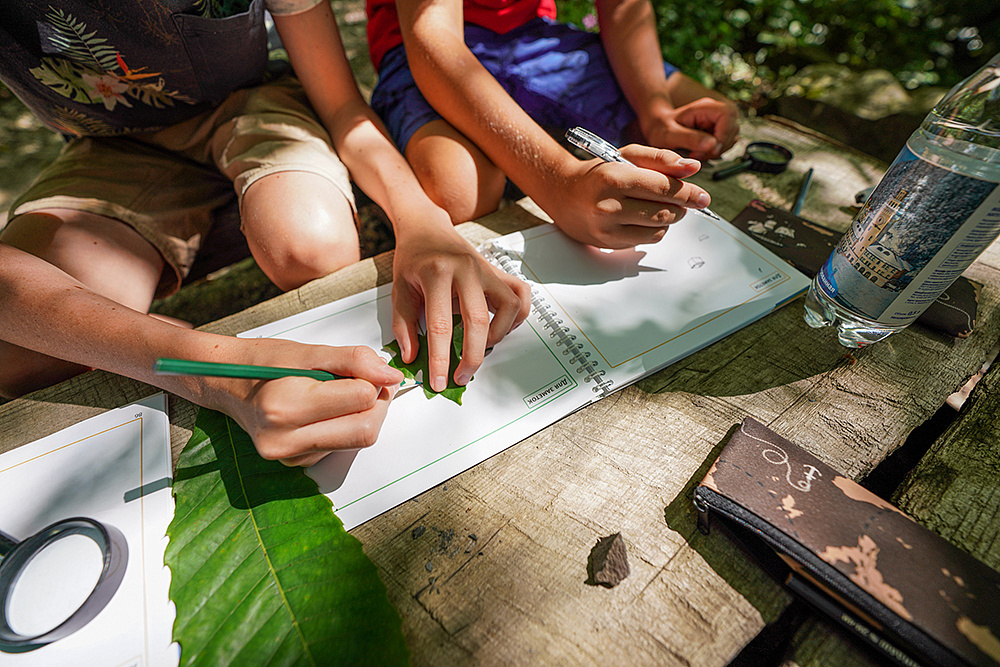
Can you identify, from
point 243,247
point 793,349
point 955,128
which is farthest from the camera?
point 243,247

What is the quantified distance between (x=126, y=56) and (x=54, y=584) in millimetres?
1096

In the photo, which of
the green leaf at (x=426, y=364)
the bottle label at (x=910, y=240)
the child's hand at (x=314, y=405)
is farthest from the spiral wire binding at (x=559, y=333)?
the bottle label at (x=910, y=240)

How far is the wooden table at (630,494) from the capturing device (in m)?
0.48

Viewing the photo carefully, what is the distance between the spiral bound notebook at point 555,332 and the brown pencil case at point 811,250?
0.12 feet

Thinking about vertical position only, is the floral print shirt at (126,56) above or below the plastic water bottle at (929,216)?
below

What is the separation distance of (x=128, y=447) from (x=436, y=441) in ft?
1.51

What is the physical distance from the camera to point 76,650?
47 cm

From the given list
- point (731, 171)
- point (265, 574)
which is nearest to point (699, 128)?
point (731, 171)

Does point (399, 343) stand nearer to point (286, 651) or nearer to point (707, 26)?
point (286, 651)

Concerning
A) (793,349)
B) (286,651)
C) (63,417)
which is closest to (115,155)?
(63,417)

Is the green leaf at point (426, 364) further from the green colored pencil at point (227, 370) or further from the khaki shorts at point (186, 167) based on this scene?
the khaki shorts at point (186, 167)

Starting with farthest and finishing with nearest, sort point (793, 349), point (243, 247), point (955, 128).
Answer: point (243, 247) < point (793, 349) < point (955, 128)

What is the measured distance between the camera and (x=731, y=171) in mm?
1142

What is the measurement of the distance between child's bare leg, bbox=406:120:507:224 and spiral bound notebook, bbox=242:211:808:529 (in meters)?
0.18
